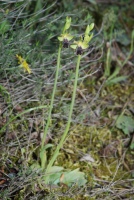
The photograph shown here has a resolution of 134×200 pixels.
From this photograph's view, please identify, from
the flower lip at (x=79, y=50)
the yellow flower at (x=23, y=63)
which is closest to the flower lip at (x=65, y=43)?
the flower lip at (x=79, y=50)

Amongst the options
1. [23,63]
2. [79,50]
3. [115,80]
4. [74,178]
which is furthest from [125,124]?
[79,50]

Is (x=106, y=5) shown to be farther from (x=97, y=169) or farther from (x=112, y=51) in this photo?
(x=97, y=169)

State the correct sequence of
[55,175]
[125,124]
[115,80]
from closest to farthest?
[55,175]
[125,124]
[115,80]

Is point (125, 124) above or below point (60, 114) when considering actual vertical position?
below

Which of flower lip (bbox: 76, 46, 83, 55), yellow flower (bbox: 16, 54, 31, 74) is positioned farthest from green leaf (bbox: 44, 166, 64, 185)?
flower lip (bbox: 76, 46, 83, 55)

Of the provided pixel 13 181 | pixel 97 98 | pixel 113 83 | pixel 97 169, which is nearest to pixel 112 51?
→ pixel 113 83

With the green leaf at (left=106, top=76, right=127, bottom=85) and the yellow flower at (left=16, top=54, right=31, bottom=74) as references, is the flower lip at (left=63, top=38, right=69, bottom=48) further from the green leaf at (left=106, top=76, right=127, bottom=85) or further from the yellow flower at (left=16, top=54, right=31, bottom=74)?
the green leaf at (left=106, top=76, right=127, bottom=85)

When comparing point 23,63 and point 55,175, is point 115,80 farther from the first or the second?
point 55,175

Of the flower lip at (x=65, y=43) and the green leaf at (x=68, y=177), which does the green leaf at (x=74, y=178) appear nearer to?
the green leaf at (x=68, y=177)
